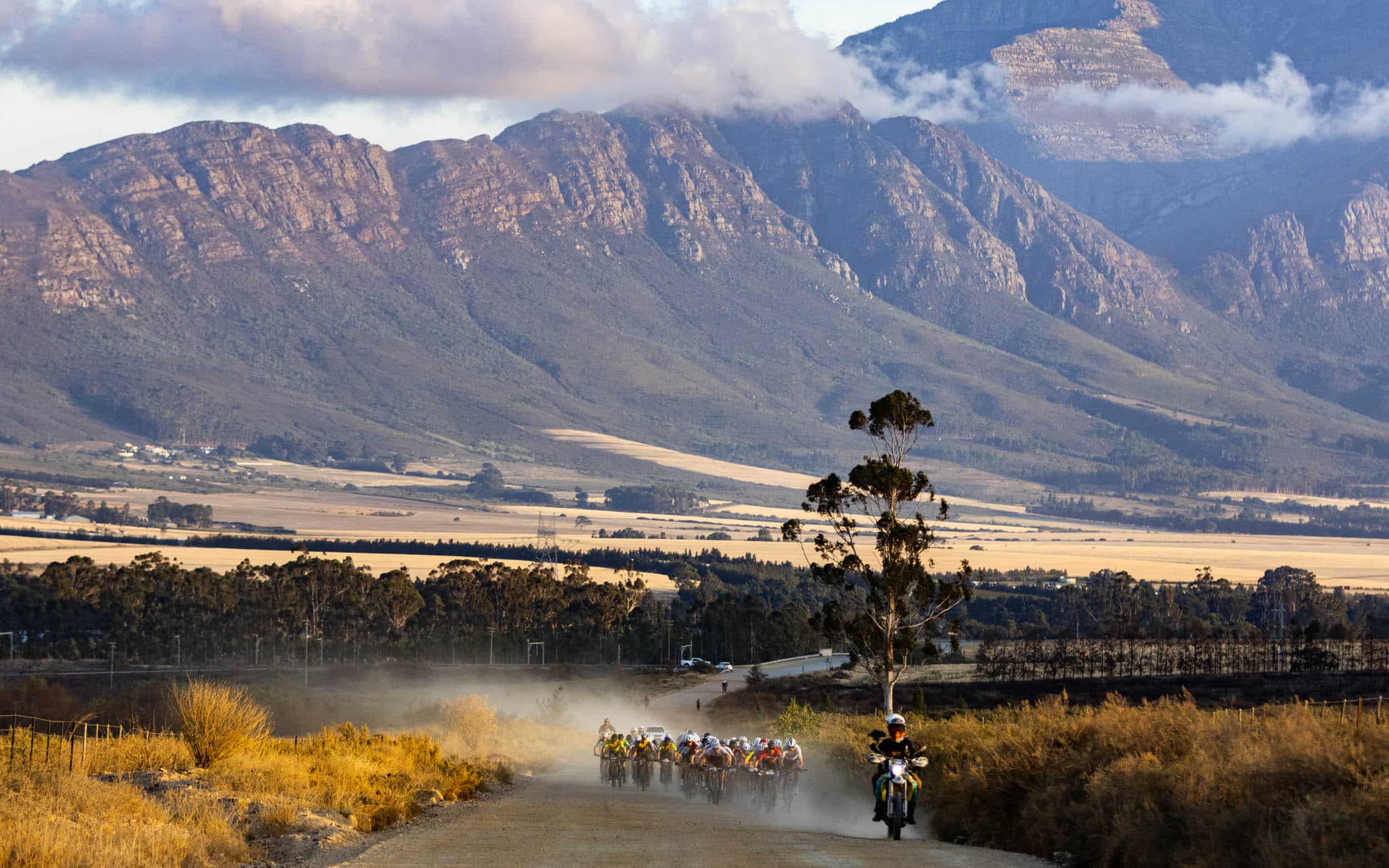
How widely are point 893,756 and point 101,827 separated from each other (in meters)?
11.3

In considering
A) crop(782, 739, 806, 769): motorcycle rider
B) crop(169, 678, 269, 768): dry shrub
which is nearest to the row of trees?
crop(782, 739, 806, 769): motorcycle rider

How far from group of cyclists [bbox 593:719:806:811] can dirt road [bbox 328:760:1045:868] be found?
1735mm

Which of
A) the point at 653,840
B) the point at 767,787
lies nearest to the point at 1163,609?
the point at 767,787

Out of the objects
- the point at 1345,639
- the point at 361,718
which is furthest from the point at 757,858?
the point at 1345,639

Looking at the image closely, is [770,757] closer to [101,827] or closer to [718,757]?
[718,757]

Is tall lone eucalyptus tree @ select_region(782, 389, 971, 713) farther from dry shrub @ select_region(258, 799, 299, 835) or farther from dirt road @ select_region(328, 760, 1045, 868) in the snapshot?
dry shrub @ select_region(258, 799, 299, 835)

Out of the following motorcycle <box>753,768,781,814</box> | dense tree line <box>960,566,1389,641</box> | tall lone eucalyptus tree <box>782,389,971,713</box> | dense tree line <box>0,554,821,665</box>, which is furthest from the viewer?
dense tree line <box>960,566,1389,641</box>

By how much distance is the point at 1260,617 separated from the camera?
6993 inches

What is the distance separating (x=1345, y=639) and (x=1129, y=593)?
164 ft

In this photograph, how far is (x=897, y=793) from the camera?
2584cm

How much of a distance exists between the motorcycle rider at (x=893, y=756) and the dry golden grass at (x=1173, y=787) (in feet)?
5.44

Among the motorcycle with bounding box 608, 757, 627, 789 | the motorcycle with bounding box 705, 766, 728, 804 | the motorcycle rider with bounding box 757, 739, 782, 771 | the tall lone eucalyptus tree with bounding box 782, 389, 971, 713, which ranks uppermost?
the tall lone eucalyptus tree with bounding box 782, 389, 971, 713

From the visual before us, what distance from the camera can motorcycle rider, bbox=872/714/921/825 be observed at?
85.0 feet

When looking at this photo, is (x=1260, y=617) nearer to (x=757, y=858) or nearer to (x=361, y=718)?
(x=361, y=718)
